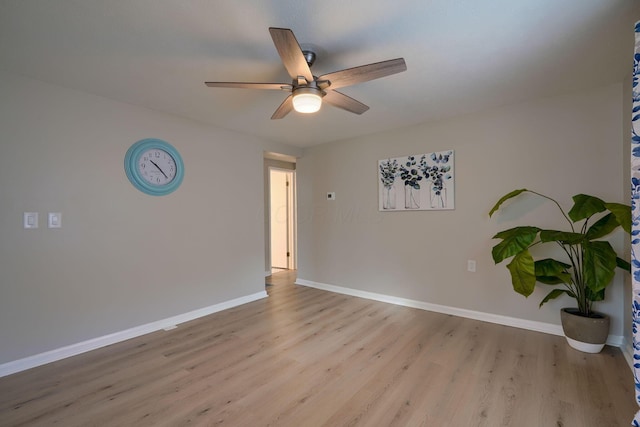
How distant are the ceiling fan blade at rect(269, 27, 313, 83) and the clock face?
1893 mm

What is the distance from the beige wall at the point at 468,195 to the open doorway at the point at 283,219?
1282 millimetres

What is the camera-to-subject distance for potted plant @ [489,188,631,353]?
2.07 metres

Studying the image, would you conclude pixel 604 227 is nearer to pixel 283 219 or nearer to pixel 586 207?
pixel 586 207

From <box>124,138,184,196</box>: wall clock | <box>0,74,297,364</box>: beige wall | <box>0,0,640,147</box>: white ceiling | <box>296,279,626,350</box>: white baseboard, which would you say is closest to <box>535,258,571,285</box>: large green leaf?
<box>296,279,626,350</box>: white baseboard

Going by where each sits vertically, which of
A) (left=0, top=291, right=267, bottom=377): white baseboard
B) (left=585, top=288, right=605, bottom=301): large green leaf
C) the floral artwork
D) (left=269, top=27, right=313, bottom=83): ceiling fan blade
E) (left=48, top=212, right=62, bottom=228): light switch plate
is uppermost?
(left=269, top=27, right=313, bottom=83): ceiling fan blade

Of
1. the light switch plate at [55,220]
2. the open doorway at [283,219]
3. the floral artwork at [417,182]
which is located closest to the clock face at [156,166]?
the light switch plate at [55,220]

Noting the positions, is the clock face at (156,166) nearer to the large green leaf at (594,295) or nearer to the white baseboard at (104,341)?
the white baseboard at (104,341)

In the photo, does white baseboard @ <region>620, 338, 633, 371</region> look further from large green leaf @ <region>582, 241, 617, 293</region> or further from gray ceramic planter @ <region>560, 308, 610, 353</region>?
large green leaf @ <region>582, 241, 617, 293</region>

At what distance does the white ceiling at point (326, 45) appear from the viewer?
1.48m

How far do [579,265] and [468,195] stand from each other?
110 cm

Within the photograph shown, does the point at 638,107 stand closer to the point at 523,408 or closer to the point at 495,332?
the point at 523,408

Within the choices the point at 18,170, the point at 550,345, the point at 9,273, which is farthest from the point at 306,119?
the point at 550,345

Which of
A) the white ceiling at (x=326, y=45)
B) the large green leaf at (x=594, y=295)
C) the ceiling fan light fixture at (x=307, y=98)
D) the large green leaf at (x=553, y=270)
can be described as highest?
the white ceiling at (x=326, y=45)

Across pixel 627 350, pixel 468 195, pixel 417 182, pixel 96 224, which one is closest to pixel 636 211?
pixel 627 350
